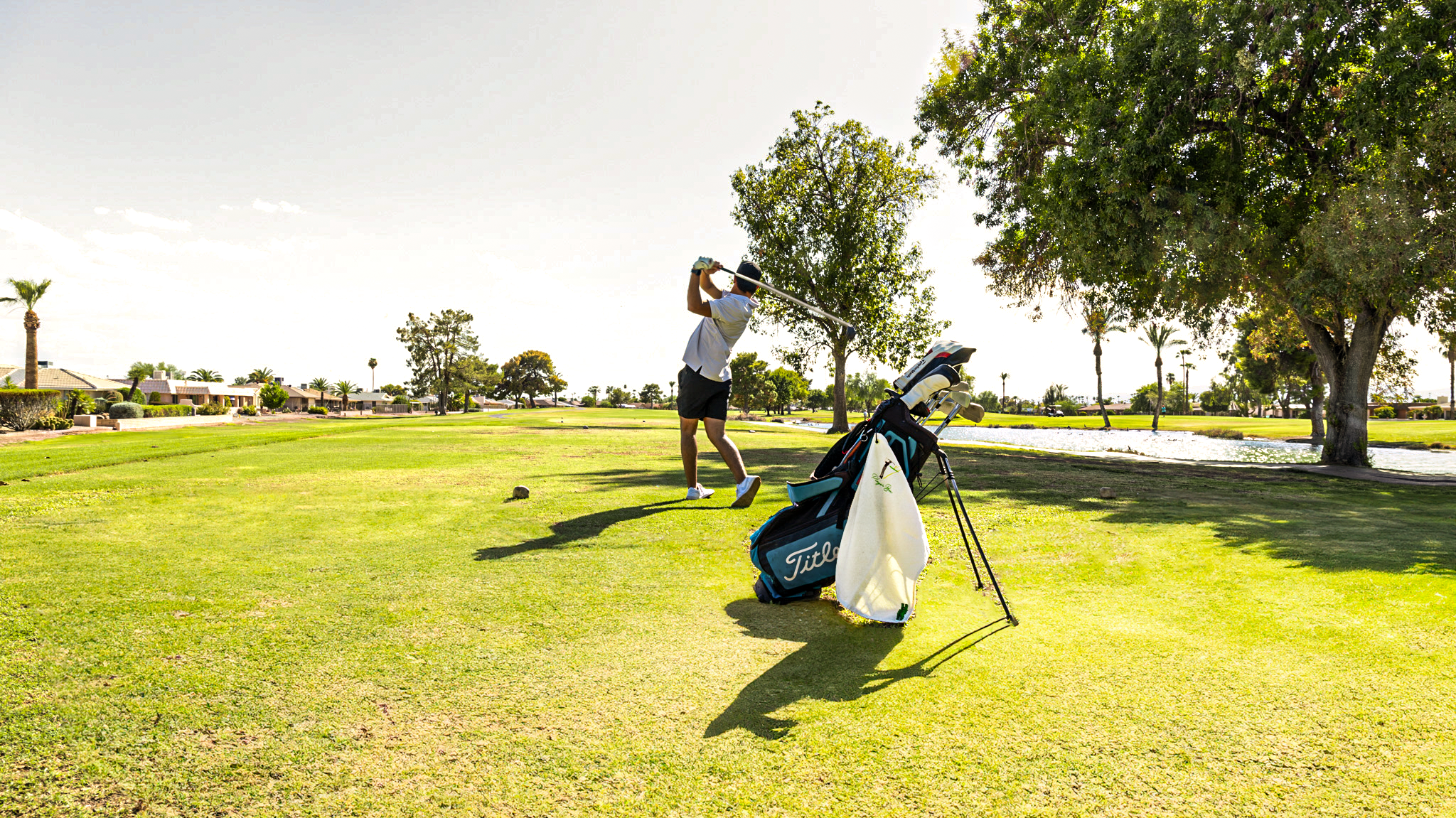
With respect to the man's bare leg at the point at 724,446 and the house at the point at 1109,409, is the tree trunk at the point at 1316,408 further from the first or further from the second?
the house at the point at 1109,409

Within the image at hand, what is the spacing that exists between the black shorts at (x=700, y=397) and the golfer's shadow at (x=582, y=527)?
1.05 meters

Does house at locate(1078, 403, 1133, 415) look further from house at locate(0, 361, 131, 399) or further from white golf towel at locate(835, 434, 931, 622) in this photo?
house at locate(0, 361, 131, 399)

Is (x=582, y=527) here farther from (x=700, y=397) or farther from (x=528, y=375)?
(x=528, y=375)

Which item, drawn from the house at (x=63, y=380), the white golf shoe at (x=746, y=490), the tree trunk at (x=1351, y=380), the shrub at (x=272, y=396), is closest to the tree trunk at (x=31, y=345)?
the house at (x=63, y=380)

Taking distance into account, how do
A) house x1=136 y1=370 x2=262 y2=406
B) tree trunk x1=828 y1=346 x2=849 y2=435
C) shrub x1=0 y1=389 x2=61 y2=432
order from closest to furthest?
shrub x1=0 y1=389 x2=61 y2=432 → tree trunk x1=828 y1=346 x2=849 y2=435 → house x1=136 y1=370 x2=262 y2=406

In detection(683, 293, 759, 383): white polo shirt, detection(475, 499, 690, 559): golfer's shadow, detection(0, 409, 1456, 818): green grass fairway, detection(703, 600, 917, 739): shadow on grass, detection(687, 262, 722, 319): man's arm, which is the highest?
detection(687, 262, 722, 319): man's arm

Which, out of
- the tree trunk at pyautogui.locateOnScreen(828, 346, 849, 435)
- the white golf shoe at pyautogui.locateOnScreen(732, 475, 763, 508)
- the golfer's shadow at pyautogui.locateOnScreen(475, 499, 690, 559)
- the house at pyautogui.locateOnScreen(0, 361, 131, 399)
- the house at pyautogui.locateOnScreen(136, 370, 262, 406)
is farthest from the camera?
the house at pyautogui.locateOnScreen(136, 370, 262, 406)

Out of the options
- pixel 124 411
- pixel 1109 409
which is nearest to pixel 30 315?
pixel 124 411

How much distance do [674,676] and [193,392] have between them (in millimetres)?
124859

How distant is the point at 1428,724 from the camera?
244 centimetres

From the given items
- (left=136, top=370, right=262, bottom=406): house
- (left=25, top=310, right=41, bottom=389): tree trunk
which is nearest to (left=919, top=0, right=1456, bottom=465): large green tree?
(left=25, top=310, right=41, bottom=389): tree trunk

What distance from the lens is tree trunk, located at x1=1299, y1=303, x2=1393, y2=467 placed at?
15.0 meters

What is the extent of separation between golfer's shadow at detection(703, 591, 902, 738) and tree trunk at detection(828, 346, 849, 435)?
26295 mm

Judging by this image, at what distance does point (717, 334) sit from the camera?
271 inches
